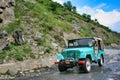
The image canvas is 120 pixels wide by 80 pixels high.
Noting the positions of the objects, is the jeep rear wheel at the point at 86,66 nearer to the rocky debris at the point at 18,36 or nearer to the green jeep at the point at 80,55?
the green jeep at the point at 80,55

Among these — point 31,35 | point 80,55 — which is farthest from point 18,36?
point 80,55

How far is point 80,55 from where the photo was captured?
2131cm

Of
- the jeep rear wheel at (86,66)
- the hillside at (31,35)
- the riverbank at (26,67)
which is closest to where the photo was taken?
the jeep rear wheel at (86,66)

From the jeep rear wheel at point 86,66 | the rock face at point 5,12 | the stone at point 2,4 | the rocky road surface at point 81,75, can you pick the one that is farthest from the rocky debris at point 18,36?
the jeep rear wheel at point 86,66

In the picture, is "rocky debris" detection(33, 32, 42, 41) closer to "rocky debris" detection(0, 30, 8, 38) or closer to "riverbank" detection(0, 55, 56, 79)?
"rocky debris" detection(0, 30, 8, 38)

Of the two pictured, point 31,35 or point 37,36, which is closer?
point 31,35

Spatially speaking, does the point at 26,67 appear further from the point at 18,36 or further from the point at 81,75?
the point at 81,75

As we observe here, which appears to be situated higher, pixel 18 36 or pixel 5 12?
pixel 5 12

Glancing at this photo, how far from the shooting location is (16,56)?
87.9ft

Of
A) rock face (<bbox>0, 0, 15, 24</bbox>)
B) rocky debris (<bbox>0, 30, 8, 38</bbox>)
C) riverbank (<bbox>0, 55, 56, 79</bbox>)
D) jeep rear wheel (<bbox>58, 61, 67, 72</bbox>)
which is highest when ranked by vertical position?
rock face (<bbox>0, 0, 15, 24</bbox>)

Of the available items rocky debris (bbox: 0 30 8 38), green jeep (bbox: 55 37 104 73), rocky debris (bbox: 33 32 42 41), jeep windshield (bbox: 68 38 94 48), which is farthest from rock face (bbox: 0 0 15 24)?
green jeep (bbox: 55 37 104 73)

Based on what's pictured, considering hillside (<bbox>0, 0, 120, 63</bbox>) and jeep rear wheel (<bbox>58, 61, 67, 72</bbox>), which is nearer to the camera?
jeep rear wheel (<bbox>58, 61, 67, 72</bbox>)

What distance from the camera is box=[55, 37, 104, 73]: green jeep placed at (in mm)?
21297

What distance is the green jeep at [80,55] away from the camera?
21.3 metres
